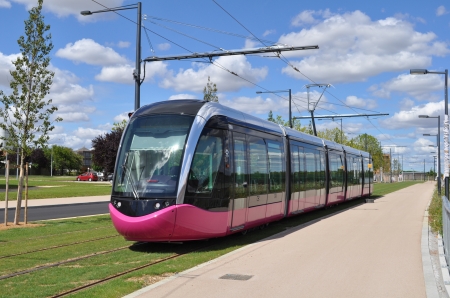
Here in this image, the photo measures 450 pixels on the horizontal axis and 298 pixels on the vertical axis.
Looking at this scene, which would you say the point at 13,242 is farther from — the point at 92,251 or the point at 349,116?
the point at 349,116

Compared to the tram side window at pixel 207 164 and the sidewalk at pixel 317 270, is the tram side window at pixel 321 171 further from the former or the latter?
the tram side window at pixel 207 164

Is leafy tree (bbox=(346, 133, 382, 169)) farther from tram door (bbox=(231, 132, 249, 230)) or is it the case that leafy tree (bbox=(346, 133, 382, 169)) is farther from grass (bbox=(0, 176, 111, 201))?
tram door (bbox=(231, 132, 249, 230))

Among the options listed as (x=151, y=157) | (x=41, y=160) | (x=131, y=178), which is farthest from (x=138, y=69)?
(x=41, y=160)

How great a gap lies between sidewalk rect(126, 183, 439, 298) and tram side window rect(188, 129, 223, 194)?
151 cm

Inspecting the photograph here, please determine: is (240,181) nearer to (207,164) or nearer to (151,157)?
(207,164)

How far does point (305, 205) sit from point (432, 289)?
1182cm

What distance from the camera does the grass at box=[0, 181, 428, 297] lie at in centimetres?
785

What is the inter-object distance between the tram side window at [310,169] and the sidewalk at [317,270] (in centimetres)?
549

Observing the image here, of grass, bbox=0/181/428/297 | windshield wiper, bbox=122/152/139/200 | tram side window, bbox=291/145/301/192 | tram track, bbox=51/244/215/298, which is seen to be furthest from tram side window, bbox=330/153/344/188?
windshield wiper, bbox=122/152/139/200

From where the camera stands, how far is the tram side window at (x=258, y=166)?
1383 centimetres

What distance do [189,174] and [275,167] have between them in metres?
5.30

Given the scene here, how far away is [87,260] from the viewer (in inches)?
403

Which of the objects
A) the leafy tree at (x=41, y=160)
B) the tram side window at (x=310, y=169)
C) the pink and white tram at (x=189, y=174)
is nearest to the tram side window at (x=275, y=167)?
the pink and white tram at (x=189, y=174)

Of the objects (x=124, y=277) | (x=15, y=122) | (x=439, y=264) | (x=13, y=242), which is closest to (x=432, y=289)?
(x=439, y=264)
